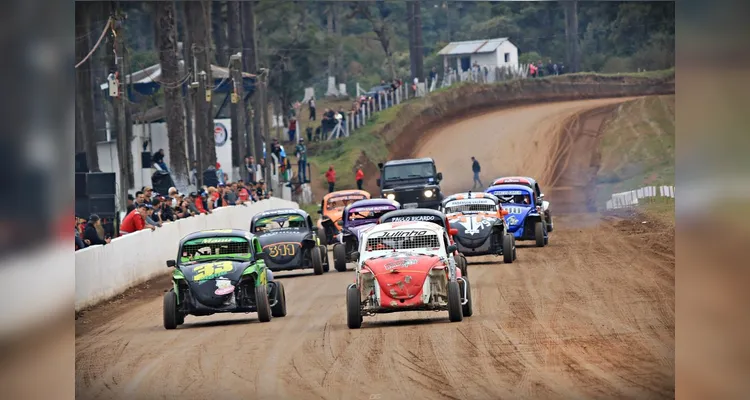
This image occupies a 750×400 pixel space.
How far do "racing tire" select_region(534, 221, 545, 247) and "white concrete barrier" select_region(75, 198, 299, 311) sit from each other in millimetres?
8865

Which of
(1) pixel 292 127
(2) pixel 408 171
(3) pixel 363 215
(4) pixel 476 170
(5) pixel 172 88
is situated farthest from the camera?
(1) pixel 292 127

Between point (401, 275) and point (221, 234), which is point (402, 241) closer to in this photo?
point (401, 275)

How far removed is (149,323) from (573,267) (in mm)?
11897

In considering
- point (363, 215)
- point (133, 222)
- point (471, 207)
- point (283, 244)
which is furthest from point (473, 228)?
point (133, 222)

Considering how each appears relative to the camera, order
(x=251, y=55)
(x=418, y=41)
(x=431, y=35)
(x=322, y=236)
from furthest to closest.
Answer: (x=431, y=35) → (x=418, y=41) → (x=251, y=55) → (x=322, y=236)

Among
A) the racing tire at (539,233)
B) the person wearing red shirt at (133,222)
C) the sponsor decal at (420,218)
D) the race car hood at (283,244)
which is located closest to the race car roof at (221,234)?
the sponsor decal at (420,218)

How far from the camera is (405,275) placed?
829 inches

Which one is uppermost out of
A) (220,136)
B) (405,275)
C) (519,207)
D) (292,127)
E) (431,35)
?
(431,35)

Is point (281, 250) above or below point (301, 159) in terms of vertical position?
below

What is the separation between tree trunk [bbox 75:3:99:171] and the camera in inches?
1907

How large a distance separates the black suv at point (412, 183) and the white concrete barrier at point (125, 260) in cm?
795

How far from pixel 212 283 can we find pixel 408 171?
23.5 meters
